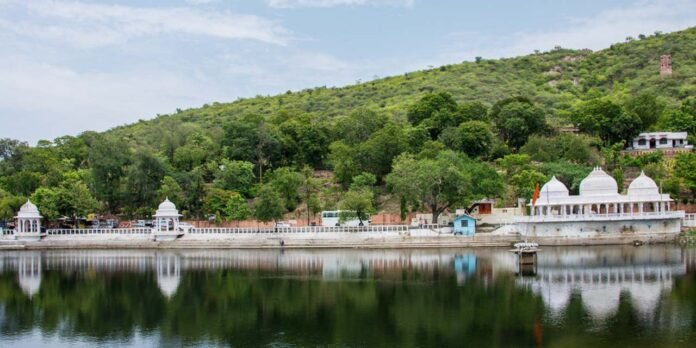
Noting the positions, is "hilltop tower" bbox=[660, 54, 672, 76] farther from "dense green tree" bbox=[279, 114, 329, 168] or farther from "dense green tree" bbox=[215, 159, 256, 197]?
"dense green tree" bbox=[215, 159, 256, 197]

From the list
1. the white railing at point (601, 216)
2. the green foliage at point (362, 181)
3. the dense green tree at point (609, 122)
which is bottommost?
the white railing at point (601, 216)

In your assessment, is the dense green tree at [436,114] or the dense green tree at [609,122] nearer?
the dense green tree at [609,122]

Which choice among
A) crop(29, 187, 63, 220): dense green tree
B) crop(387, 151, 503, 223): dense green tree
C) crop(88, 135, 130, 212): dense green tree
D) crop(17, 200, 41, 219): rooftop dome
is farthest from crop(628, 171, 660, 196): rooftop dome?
crop(17, 200, 41, 219): rooftop dome

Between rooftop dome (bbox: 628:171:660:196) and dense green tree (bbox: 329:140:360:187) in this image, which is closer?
rooftop dome (bbox: 628:171:660:196)

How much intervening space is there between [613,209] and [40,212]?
4696cm

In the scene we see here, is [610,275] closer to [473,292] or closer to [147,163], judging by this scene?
[473,292]

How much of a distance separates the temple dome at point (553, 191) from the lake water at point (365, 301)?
7.91 metres

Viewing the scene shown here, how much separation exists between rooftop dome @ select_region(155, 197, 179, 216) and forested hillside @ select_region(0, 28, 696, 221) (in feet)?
13.2

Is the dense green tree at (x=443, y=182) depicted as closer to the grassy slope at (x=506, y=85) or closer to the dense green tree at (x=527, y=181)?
the dense green tree at (x=527, y=181)

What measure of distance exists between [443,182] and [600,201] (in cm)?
1148

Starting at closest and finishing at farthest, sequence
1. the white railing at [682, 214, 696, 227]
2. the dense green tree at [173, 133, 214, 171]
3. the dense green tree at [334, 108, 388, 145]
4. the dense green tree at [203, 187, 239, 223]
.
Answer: the white railing at [682, 214, 696, 227], the dense green tree at [203, 187, 239, 223], the dense green tree at [173, 133, 214, 171], the dense green tree at [334, 108, 388, 145]

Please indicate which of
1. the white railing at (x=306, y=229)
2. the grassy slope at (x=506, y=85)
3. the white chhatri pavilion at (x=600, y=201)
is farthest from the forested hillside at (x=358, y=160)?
the white chhatri pavilion at (x=600, y=201)

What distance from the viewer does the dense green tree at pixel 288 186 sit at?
218 ft

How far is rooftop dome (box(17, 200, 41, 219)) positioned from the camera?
62.3m
